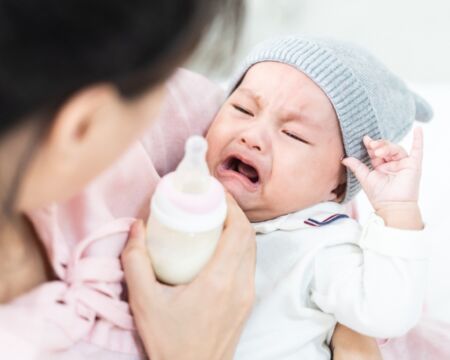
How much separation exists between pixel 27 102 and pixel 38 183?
109 mm

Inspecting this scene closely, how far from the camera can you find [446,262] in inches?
53.8

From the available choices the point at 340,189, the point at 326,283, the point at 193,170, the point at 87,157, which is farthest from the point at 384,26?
the point at 87,157

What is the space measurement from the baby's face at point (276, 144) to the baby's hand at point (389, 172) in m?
0.06

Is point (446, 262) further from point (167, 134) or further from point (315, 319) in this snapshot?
point (167, 134)

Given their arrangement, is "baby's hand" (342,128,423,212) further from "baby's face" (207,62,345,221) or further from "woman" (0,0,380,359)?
"woman" (0,0,380,359)

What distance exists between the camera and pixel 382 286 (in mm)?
866

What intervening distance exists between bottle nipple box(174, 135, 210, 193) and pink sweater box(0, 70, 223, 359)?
12cm

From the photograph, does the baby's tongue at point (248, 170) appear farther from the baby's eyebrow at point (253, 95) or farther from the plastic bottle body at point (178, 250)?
the plastic bottle body at point (178, 250)

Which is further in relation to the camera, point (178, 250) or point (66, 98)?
point (178, 250)

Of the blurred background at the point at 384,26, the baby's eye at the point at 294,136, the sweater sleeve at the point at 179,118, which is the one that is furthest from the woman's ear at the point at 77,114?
the blurred background at the point at 384,26

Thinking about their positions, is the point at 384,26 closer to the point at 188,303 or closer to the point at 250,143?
the point at 250,143

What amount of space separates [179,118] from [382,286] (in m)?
0.42

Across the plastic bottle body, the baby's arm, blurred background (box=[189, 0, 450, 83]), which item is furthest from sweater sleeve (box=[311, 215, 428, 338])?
blurred background (box=[189, 0, 450, 83])

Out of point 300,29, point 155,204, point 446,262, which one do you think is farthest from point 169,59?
point 300,29
